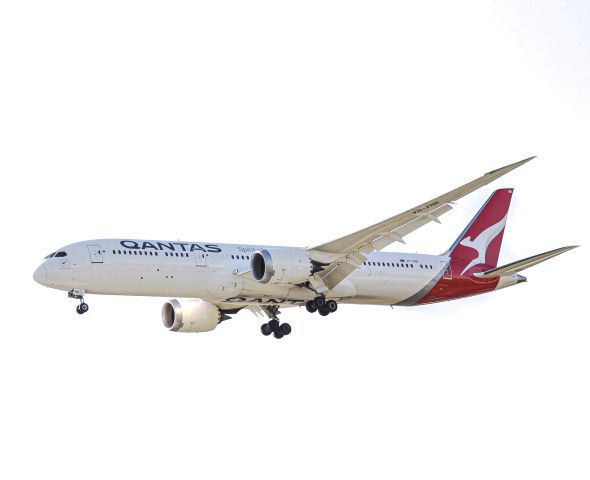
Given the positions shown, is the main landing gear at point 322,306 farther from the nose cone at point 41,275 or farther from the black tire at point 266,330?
the nose cone at point 41,275

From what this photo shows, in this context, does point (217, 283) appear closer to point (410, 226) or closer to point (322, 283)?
point (322, 283)

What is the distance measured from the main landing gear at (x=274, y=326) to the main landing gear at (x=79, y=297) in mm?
9124

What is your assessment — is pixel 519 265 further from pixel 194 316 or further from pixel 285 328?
pixel 194 316

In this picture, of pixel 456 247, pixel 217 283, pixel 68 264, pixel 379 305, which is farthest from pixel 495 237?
pixel 68 264

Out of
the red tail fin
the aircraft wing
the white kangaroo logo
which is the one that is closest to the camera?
the aircraft wing

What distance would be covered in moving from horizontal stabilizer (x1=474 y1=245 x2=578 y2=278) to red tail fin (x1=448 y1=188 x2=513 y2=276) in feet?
3.26

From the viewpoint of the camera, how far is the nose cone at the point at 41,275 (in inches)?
1850

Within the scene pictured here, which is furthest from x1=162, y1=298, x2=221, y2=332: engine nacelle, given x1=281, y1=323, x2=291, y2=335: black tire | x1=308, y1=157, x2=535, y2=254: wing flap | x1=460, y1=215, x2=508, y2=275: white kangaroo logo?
x1=460, y1=215, x2=508, y2=275: white kangaroo logo

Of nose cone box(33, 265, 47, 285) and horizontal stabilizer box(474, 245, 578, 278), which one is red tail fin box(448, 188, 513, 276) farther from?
nose cone box(33, 265, 47, 285)

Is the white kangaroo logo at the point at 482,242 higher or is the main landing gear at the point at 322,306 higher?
the white kangaroo logo at the point at 482,242

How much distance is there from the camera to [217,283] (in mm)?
48906

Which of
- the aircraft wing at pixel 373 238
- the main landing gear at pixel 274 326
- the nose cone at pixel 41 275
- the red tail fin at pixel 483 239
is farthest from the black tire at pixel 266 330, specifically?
the nose cone at pixel 41 275

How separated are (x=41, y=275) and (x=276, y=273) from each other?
9077mm

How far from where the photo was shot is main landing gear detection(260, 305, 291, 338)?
174 feet
